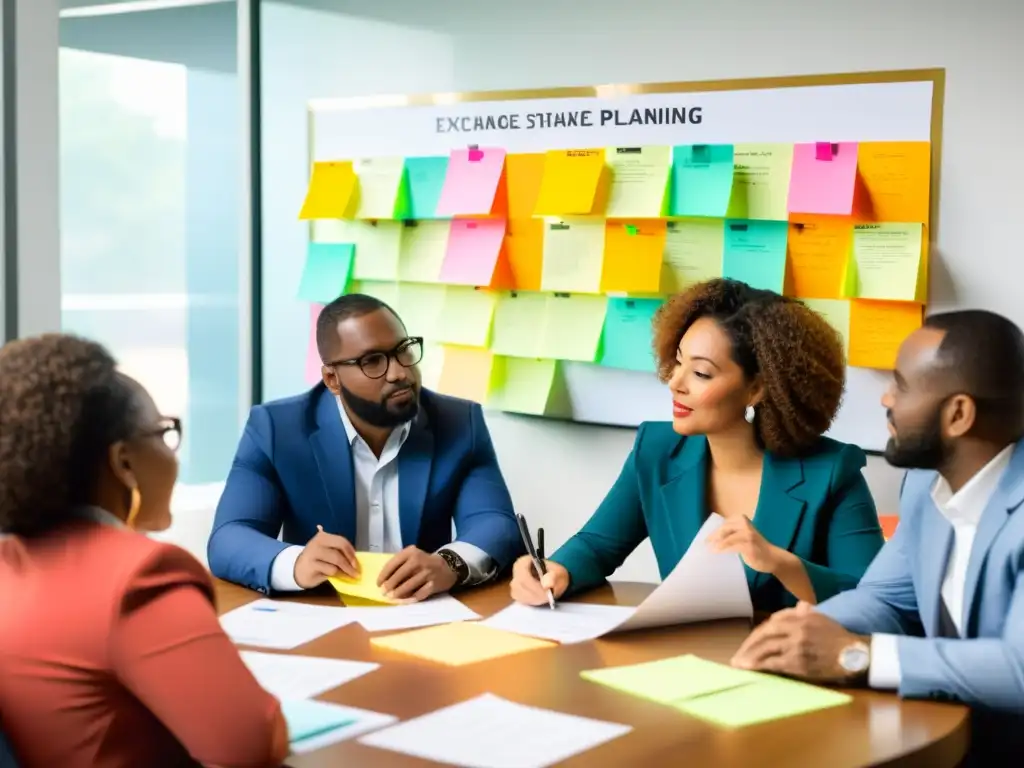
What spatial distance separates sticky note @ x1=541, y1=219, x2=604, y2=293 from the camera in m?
3.21

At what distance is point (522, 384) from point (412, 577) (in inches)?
49.4

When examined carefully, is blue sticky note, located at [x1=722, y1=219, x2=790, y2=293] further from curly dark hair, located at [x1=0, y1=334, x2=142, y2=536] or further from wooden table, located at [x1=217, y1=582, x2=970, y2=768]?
curly dark hair, located at [x1=0, y1=334, x2=142, y2=536]

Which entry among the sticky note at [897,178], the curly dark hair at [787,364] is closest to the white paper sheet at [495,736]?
the curly dark hair at [787,364]

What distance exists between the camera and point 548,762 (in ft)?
4.61

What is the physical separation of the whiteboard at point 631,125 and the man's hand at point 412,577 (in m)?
1.09

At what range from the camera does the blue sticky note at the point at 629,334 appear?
314cm

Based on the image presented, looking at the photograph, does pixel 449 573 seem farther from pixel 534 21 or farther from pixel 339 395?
pixel 534 21

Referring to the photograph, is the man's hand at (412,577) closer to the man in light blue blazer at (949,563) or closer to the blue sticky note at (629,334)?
the man in light blue blazer at (949,563)

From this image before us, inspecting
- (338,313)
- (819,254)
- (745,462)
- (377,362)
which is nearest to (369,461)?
(377,362)

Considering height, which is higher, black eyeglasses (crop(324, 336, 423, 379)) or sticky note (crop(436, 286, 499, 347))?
sticky note (crop(436, 286, 499, 347))

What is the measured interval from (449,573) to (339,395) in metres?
0.59

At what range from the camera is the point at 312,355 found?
380 cm

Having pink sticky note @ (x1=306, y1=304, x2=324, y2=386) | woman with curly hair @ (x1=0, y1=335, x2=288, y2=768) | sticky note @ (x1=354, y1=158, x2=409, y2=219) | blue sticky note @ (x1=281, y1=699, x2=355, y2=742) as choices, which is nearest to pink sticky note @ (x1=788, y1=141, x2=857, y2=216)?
sticky note @ (x1=354, y1=158, x2=409, y2=219)

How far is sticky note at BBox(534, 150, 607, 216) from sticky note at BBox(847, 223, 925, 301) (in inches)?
26.1
